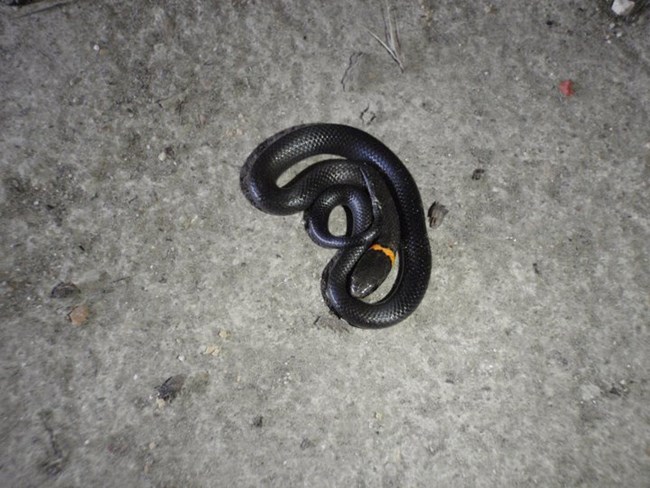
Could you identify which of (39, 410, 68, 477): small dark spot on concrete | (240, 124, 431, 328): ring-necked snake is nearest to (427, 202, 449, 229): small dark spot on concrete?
(240, 124, 431, 328): ring-necked snake

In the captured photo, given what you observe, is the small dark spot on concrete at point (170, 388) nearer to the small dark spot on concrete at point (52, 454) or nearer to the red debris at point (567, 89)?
the small dark spot on concrete at point (52, 454)

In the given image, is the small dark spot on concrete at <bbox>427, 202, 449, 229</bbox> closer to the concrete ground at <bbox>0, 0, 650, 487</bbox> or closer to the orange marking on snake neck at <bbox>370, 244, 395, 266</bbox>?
the concrete ground at <bbox>0, 0, 650, 487</bbox>

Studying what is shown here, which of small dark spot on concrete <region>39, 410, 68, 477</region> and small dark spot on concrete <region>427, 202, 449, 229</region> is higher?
small dark spot on concrete <region>427, 202, 449, 229</region>

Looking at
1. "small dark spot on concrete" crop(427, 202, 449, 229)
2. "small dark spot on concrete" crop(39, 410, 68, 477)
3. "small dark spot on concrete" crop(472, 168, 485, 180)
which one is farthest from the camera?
"small dark spot on concrete" crop(472, 168, 485, 180)

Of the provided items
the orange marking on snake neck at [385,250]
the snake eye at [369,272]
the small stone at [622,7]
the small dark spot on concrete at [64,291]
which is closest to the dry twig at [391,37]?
the orange marking on snake neck at [385,250]

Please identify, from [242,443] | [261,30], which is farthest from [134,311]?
[261,30]

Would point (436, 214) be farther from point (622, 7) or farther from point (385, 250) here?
point (622, 7)

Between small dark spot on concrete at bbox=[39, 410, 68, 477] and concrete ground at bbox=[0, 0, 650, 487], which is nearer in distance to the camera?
small dark spot on concrete at bbox=[39, 410, 68, 477]

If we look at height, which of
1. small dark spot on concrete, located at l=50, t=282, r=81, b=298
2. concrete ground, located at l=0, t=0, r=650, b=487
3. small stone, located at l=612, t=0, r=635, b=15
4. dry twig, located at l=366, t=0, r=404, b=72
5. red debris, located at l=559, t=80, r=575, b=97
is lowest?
small dark spot on concrete, located at l=50, t=282, r=81, b=298
